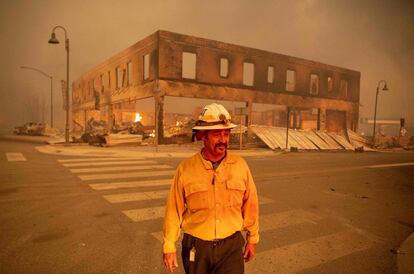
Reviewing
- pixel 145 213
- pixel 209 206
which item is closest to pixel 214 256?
pixel 209 206

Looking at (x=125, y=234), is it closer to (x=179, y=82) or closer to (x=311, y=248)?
(x=311, y=248)

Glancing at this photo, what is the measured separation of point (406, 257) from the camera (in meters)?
4.04

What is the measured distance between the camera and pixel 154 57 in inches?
989

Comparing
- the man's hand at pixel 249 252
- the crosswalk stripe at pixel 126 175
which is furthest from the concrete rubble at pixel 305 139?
the man's hand at pixel 249 252

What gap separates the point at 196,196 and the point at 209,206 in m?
0.13

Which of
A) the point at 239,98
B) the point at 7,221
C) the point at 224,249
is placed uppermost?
the point at 239,98

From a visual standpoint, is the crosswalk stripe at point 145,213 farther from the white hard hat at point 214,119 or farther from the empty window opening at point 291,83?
the empty window opening at point 291,83

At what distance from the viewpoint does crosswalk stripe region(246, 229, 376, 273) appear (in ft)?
12.3

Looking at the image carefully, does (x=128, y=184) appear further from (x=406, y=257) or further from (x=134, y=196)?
(x=406, y=257)

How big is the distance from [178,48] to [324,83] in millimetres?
19953

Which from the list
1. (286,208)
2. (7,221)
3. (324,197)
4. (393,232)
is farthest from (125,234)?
(324,197)

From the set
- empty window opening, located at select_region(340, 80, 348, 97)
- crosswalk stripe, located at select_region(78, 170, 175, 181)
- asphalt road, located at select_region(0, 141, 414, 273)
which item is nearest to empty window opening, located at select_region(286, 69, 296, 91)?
empty window opening, located at select_region(340, 80, 348, 97)

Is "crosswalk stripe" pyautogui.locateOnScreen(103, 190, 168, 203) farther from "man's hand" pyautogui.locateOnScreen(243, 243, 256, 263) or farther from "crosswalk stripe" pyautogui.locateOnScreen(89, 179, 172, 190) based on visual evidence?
"man's hand" pyautogui.locateOnScreen(243, 243, 256, 263)

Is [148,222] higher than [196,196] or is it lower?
lower
